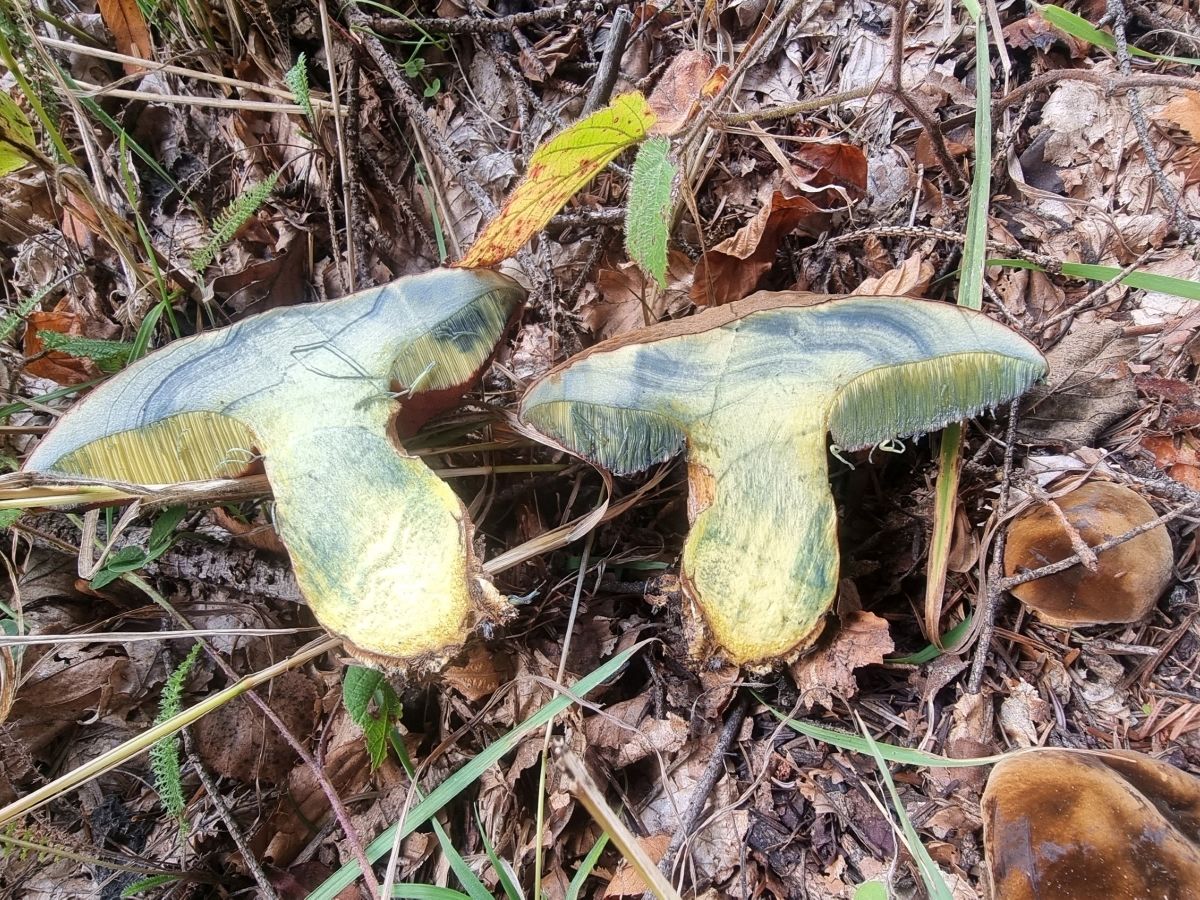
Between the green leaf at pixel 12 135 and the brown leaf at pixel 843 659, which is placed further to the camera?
the green leaf at pixel 12 135

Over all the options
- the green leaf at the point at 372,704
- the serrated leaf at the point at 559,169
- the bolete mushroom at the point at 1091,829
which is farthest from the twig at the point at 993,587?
the green leaf at the point at 372,704

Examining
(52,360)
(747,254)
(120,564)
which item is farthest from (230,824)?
(747,254)

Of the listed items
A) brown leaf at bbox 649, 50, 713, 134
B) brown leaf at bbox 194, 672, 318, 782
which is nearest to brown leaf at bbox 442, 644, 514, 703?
brown leaf at bbox 194, 672, 318, 782

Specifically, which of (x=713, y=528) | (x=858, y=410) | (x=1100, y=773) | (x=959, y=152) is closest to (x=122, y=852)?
(x=713, y=528)

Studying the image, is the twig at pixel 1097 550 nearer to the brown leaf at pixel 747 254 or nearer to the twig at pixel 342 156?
the brown leaf at pixel 747 254

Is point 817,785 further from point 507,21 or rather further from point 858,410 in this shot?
point 507,21

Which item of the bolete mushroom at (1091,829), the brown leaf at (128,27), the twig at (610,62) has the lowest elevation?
the bolete mushroom at (1091,829)

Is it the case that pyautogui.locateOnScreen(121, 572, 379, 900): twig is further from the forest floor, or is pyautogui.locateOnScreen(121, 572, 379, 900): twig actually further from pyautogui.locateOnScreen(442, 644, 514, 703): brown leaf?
pyautogui.locateOnScreen(442, 644, 514, 703): brown leaf
